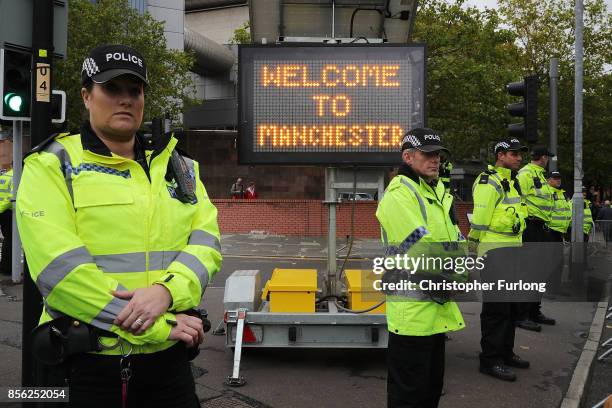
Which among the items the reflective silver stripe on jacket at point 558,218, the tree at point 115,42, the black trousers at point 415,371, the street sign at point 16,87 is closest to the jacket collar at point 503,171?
the black trousers at point 415,371

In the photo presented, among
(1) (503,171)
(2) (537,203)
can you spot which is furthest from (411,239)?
(2) (537,203)

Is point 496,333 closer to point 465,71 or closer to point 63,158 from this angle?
point 63,158

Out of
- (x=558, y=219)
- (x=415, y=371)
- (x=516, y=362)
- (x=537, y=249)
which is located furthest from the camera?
(x=558, y=219)

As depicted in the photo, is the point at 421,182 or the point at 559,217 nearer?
the point at 421,182

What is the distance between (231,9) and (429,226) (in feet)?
144

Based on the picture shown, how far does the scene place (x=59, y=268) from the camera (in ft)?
6.93

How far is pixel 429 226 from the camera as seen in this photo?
12.0ft

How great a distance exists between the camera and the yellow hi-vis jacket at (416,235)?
3.51 m

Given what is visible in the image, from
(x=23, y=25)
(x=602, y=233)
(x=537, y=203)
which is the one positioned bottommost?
(x=602, y=233)

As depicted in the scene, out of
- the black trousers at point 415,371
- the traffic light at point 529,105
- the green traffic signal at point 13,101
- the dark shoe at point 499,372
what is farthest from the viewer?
the traffic light at point 529,105

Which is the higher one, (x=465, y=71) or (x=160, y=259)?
(x=465, y=71)

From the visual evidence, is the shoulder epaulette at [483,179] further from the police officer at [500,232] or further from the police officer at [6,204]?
the police officer at [6,204]

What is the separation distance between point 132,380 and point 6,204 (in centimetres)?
881

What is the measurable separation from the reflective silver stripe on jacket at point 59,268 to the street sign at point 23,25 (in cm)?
280
